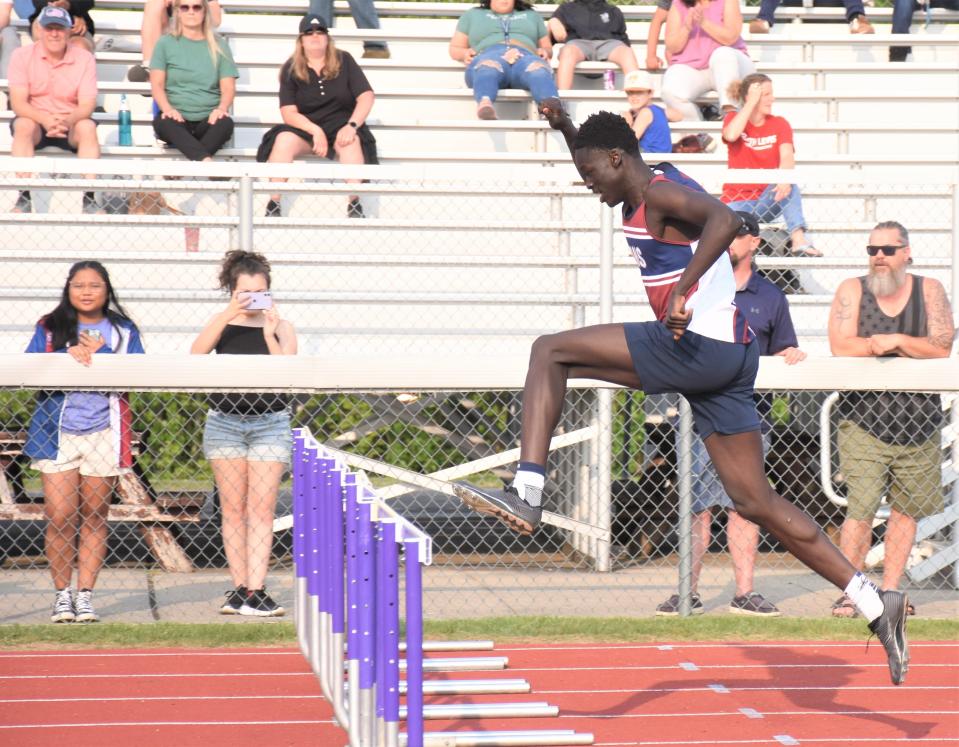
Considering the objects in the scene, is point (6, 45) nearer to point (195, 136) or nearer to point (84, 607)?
point (195, 136)

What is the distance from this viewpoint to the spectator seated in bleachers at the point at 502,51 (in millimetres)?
12875

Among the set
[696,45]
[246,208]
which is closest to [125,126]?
[246,208]

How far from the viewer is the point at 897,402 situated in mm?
8297

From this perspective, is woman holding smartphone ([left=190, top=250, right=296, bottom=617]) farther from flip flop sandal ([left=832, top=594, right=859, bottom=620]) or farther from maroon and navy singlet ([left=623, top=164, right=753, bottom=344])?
maroon and navy singlet ([left=623, top=164, right=753, bottom=344])

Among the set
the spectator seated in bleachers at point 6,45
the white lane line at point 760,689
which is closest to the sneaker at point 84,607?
the white lane line at point 760,689

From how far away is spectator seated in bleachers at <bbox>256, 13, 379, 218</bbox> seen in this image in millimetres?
11398

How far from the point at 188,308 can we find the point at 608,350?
5.33 meters

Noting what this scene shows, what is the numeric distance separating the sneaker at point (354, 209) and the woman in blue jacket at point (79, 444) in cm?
279

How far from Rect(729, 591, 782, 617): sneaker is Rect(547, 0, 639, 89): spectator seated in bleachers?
21.8ft

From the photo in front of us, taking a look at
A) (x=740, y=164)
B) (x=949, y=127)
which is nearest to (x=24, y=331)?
(x=740, y=164)

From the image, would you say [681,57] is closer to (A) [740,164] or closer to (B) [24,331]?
(A) [740,164]

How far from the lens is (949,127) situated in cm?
Result: 1377

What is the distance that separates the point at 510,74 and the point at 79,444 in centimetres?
643

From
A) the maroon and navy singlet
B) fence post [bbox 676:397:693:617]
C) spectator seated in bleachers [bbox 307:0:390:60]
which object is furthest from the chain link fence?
spectator seated in bleachers [bbox 307:0:390:60]
